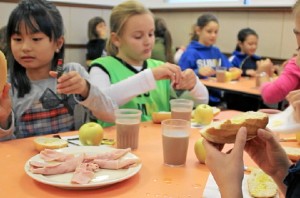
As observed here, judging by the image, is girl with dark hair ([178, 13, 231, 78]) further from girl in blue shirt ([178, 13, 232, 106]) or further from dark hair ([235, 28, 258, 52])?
dark hair ([235, 28, 258, 52])

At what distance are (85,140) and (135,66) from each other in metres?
0.91

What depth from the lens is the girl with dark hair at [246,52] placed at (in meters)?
4.49

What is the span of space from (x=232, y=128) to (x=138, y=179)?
318 mm

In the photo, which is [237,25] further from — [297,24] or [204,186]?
[204,186]

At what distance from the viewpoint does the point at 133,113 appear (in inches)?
57.1

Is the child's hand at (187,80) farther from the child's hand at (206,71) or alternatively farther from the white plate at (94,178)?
the child's hand at (206,71)

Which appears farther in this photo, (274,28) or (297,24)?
(274,28)

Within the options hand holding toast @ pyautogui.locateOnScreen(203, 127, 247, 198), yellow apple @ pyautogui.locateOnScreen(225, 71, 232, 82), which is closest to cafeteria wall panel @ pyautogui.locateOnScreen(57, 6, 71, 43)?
yellow apple @ pyautogui.locateOnScreen(225, 71, 232, 82)

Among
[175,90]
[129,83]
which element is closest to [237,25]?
[175,90]

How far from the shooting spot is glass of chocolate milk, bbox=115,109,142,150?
140 centimetres

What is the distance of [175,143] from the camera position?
1.25 metres

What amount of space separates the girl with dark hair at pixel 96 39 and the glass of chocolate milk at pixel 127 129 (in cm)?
389

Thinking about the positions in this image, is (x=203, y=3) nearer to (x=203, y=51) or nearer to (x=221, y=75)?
(x=203, y=51)

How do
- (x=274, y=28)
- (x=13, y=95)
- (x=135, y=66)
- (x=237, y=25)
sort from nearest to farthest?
(x=13, y=95) < (x=135, y=66) < (x=274, y=28) < (x=237, y=25)
